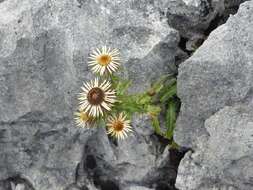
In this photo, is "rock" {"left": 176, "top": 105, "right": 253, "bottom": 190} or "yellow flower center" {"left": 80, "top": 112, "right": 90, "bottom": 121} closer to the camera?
"rock" {"left": 176, "top": 105, "right": 253, "bottom": 190}

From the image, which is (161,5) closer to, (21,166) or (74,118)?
(74,118)

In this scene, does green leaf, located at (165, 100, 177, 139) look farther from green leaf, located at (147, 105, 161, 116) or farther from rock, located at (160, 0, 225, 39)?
rock, located at (160, 0, 225, 39)

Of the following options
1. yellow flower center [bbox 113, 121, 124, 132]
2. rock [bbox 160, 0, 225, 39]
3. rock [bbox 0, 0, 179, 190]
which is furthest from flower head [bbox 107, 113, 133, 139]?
rock [bbox 160, 0, 225, 39]

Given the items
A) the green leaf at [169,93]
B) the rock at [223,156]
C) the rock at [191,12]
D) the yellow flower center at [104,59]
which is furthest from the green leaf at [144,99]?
the rock at [191,12]

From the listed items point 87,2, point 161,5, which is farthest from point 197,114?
point 87,2

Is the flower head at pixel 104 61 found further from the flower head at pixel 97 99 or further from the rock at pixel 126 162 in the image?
the rock at pixel 126 162

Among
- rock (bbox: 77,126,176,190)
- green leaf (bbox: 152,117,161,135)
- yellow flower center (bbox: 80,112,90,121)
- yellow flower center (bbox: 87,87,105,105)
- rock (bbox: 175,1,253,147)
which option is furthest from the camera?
rock (bbox: 77,126,176,190)
